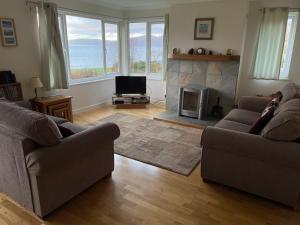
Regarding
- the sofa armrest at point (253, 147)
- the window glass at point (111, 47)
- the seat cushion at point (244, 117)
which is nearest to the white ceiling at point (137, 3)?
the window glass at point (111, 47)

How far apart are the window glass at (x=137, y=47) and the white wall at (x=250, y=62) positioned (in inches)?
100.0

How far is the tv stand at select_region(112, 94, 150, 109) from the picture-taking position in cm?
547

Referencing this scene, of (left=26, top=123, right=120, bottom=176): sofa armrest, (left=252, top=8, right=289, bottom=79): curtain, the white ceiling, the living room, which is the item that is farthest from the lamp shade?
(left=252, top=8, right=289, bottom=79): curtain

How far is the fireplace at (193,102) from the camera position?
436 cm

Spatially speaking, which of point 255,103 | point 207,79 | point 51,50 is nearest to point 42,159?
point 51,50

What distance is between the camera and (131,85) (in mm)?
5512

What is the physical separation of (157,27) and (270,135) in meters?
4.26

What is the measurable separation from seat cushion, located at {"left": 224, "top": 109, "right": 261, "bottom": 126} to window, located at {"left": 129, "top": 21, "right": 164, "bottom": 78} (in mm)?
2718

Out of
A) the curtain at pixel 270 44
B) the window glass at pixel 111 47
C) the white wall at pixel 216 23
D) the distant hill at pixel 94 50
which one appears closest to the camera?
the curtain at pixel 270 44

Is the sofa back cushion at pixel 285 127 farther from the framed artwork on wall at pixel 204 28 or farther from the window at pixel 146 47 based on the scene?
the window at pixel 146 47

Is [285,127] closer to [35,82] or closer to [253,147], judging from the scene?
[253,147]

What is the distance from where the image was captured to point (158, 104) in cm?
578

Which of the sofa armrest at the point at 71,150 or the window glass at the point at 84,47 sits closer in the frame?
the sofa armrest at the point at 71,150

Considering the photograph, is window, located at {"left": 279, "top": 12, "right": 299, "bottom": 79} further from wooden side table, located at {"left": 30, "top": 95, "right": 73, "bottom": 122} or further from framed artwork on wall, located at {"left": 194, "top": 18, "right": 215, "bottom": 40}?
wooden side table, located at {"left": 30, "top": 95, "right": 73, "bottom": 122}
